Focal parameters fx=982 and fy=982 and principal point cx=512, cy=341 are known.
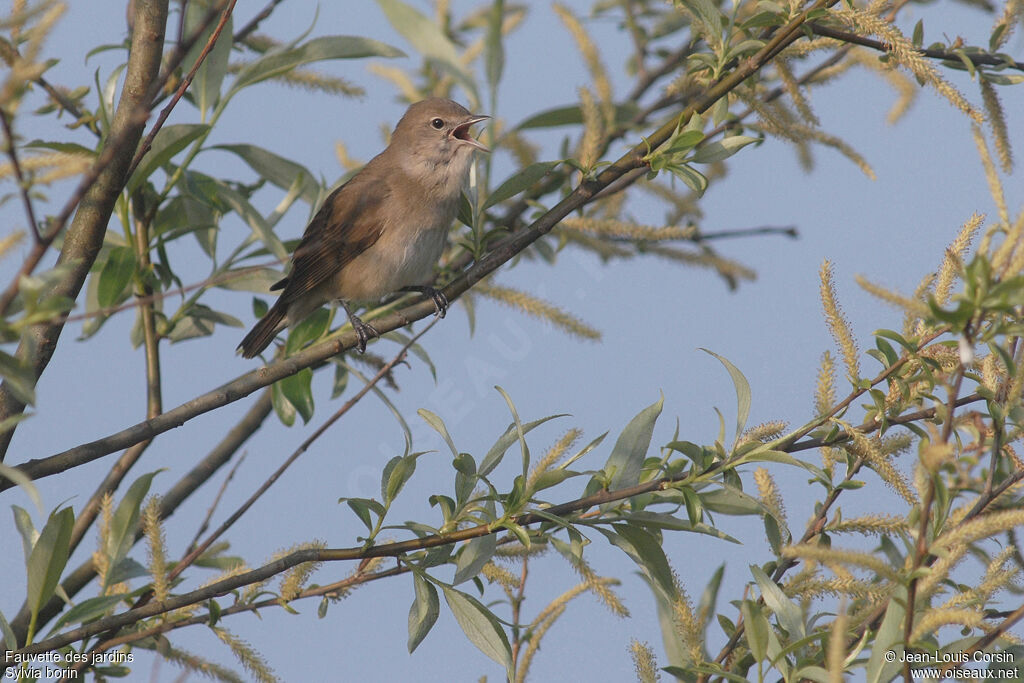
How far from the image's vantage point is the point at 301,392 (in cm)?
366

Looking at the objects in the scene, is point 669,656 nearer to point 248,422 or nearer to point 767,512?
point 767,512

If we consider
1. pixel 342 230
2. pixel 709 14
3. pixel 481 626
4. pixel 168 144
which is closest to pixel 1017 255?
pixel 709 14

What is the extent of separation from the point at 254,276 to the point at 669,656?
2.35m

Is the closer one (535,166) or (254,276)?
(535,166)

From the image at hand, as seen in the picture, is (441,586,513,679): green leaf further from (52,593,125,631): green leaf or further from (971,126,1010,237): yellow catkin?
(971,126,1010,237): yellow catkin

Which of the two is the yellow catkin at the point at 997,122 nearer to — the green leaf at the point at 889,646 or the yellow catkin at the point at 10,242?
the green leaf at the point at 889,646

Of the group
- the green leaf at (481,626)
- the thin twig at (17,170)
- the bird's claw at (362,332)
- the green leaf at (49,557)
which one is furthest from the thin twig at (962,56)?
the green leaf at (49,557)

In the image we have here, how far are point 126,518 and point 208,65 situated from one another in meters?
1.63

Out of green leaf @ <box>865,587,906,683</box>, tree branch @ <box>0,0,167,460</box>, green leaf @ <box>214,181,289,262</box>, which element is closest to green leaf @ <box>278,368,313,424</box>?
green leaf @ <box>214,181,289,262</box>

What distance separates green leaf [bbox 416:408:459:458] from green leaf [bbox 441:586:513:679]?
0.36 metres

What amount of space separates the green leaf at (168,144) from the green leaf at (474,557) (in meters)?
1.65

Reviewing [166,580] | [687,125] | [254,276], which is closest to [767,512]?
[687,125]

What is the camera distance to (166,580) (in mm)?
2656

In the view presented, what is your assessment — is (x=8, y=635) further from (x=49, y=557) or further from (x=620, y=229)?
(x=620, y=229)
